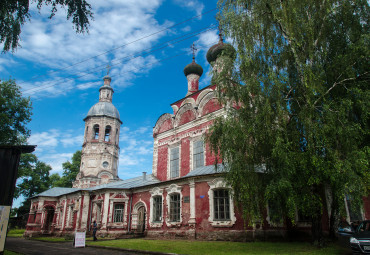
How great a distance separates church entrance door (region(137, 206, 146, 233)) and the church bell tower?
12949 mm

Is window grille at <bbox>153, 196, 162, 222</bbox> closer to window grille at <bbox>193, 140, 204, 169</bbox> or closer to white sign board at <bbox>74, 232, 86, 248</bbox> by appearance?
window grille at <bbox>193, 140, 204, 169</bbox>

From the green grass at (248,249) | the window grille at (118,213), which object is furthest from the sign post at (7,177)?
the window grille at (118,213)

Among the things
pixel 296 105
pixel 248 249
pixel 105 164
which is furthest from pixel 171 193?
pixel 105 164

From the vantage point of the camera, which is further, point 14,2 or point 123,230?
point 123,230

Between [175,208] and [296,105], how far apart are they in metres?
9.25

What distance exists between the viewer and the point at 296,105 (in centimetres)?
1020

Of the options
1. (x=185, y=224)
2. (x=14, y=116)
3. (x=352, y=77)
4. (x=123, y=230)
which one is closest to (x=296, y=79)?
(x=352, y=77)

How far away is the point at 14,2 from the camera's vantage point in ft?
24.5

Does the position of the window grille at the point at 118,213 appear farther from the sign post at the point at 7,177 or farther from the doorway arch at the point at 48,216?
the sign post at the point at 7,177

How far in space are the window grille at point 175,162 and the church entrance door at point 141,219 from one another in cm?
331

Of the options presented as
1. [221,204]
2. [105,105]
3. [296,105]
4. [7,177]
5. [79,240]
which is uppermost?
[105,105]

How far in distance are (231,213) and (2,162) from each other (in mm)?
9834

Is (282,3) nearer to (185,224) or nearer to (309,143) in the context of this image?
(309,143)

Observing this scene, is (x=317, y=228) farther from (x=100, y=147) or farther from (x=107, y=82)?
(x=107, y=82)
